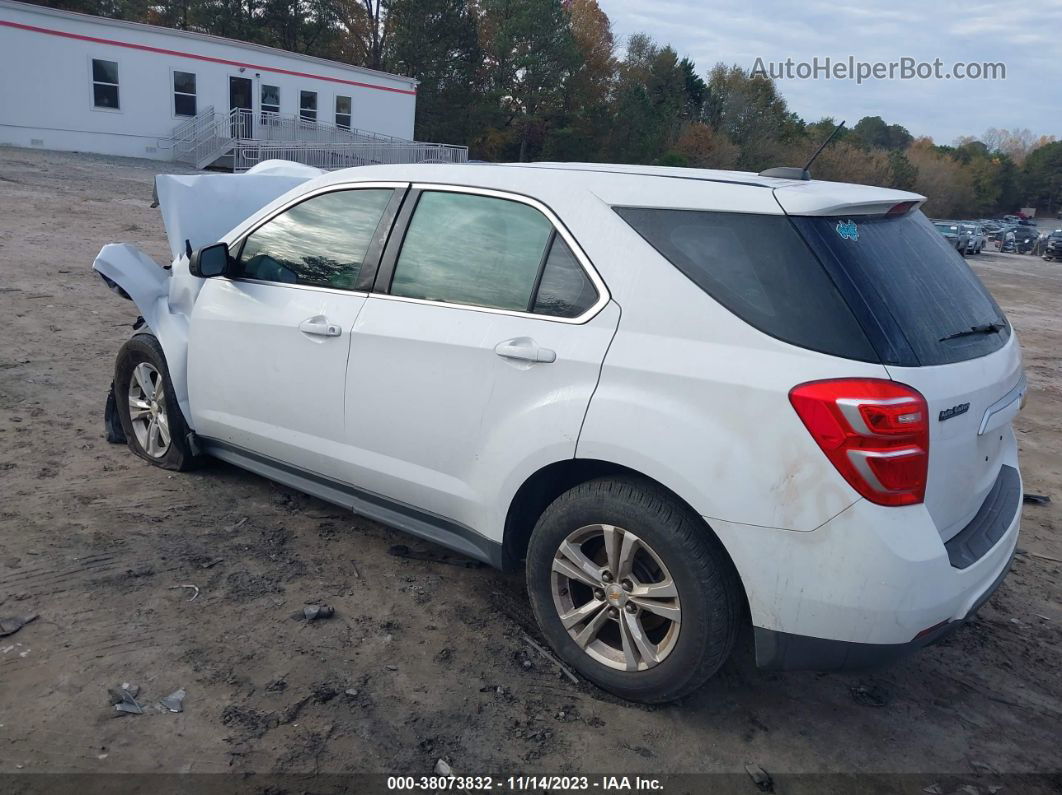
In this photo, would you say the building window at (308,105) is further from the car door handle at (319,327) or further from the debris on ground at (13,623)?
the debris on ground at (13,623)

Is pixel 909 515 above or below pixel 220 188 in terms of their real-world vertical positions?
below

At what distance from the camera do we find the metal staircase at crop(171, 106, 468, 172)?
95.7 ft

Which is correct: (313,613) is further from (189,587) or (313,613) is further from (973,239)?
(973,239)

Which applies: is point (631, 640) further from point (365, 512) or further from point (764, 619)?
point (365, 512)

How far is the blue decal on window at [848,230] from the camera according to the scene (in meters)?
2.78

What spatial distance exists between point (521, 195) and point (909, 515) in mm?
1805

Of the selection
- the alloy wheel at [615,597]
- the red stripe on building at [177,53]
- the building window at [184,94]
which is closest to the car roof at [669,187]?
the alloy wheel at [615,597]

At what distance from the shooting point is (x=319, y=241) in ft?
13.1

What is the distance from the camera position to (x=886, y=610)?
8.36 ft

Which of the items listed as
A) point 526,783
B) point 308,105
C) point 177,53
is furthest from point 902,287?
point 308,105

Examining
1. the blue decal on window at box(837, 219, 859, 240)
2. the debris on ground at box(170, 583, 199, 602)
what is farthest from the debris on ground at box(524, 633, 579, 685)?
the blue decal on window at box(837, 219, 859, 240)

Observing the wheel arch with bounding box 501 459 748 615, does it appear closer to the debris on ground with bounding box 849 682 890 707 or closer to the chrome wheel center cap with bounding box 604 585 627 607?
the chrome wheel center cap with bounding box 604 585 627 607

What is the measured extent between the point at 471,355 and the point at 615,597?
104 cm

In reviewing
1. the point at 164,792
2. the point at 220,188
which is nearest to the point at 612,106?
the point at 220,188
